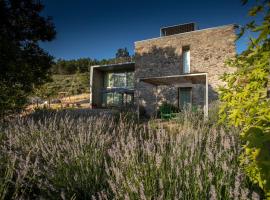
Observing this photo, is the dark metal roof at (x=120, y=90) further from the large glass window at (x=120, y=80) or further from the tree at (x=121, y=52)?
the tree at (x=121, y=52)

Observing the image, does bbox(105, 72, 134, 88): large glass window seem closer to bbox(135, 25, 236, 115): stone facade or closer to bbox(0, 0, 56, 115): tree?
bbox(135, 25, 236, 115): stone facade

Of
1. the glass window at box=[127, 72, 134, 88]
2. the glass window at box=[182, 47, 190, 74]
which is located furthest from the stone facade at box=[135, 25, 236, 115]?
the glass window at box=[127, 72, 134, 88]

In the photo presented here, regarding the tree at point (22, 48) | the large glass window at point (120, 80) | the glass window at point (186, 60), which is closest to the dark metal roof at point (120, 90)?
the large glass window at point (120, 80)

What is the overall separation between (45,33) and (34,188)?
421 inches

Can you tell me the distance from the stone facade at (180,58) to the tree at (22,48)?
6570mm

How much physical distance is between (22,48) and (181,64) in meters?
11.0

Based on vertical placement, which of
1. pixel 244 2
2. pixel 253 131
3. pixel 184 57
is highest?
pixel 184 57

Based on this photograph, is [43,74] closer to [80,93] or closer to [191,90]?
[191,90]

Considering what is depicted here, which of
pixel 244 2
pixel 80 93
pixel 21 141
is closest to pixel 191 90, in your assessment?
pixel 21 141

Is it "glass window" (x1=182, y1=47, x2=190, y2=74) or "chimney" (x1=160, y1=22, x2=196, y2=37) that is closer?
"glass window" (x1=182, y1=47, x2=190, y2=74)

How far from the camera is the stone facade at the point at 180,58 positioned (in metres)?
15.7

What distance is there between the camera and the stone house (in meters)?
15.6

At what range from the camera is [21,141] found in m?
4.16

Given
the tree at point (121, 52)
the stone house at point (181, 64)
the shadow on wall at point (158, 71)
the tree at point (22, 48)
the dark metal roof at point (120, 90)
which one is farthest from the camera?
the tree at point (121, 52)
